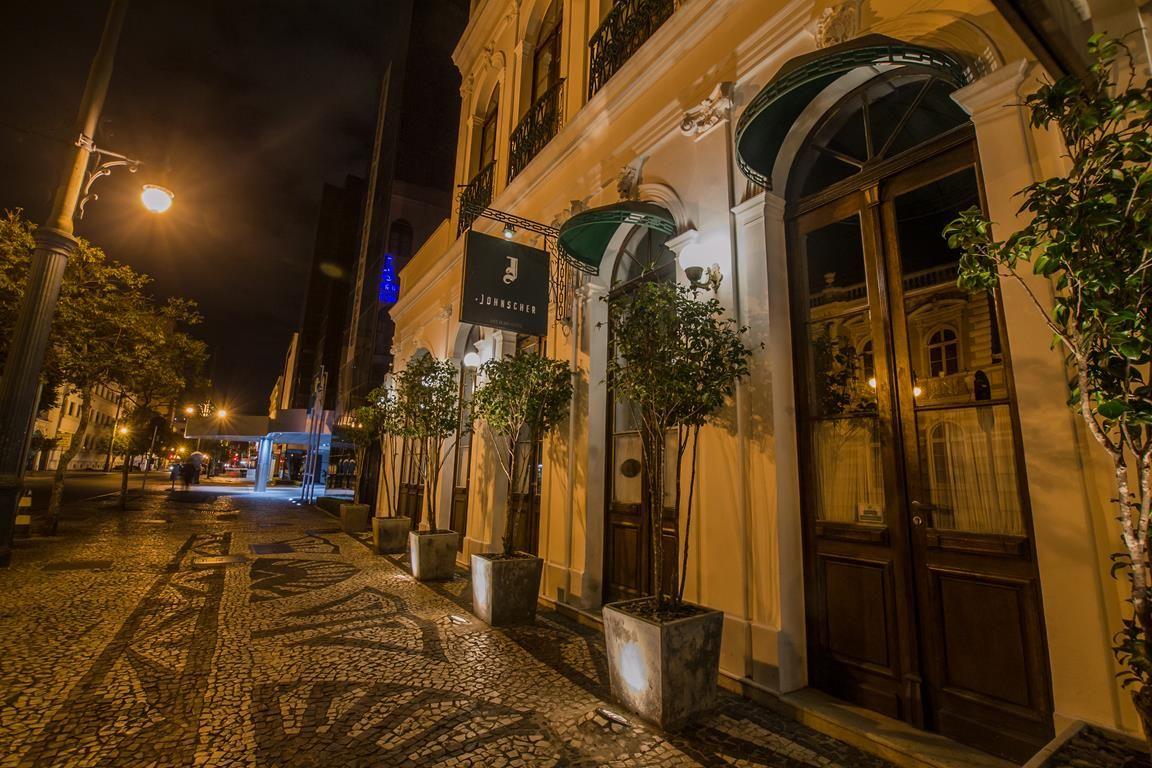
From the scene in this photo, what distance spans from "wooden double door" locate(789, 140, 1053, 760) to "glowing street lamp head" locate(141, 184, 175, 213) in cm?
790

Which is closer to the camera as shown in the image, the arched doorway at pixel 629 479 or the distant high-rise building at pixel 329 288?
the arched doorway at pixel 629 479

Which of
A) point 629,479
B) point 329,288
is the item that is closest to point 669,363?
point 629,479

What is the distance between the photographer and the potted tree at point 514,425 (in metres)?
5.08

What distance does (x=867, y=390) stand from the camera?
142 inches

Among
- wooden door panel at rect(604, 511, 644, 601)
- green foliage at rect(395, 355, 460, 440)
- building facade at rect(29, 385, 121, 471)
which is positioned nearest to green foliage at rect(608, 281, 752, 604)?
wooden door panel at rect(604, 511, 644, 601)

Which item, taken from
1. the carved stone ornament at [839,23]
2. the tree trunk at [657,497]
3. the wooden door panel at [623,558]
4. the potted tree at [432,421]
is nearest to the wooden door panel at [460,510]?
the potted tree at [432,421]

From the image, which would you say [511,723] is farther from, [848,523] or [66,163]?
[66,163]

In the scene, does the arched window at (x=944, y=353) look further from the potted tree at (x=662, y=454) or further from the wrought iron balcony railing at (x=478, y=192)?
the wrought iron balcony railing at (x=478, y=192)

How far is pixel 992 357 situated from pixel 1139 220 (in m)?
1.59

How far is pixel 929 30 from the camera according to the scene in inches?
131

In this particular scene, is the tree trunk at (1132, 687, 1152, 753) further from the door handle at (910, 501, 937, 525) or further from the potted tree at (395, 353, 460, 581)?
the potted tree at (395, 353, 460, 581)

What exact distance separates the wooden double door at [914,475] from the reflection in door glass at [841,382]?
10 mm

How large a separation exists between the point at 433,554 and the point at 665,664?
4548 mm

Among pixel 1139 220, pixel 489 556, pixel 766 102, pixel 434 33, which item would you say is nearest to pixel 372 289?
pixel 434 33
